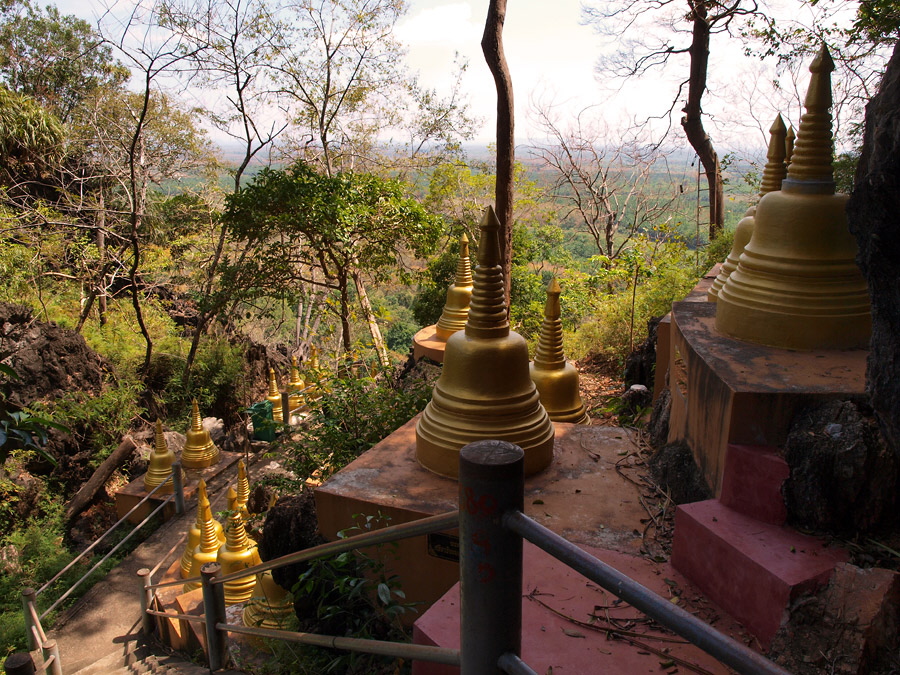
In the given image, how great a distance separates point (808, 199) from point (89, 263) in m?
15.5

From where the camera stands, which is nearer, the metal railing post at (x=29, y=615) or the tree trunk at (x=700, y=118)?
the metal railing post at (x=29, y=615)

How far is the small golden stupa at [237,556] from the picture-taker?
23.3 feet

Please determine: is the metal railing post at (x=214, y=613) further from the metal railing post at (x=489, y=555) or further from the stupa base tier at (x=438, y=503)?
the metal railing post at (x=489, y=555)

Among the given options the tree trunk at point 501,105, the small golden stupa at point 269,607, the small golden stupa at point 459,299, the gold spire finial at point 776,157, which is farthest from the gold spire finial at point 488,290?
the tree trunk at point 501,105

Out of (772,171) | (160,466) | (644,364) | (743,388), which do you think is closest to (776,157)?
(772,171)

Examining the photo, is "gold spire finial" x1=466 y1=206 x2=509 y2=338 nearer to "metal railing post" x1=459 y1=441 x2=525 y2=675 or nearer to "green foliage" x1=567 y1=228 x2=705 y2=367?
"metal railing post" x1=459 y1=441 x2=525 y2=675

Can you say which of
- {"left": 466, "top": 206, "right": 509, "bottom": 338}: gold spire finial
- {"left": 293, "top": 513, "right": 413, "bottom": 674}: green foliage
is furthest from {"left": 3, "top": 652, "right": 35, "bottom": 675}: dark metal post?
{"left": 466, "top": 206, "right": 509, "bottom": 338}: gold spire finial

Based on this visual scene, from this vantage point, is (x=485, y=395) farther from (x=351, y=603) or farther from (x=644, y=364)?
(x=644, y=364)

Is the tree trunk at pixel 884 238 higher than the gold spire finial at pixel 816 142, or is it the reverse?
the gold spire finial at pixel 816 142

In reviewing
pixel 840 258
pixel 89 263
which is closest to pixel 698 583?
pixel 840 258

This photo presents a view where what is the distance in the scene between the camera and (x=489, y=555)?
1.31m

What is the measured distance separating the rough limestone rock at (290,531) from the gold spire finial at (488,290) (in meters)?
1.52

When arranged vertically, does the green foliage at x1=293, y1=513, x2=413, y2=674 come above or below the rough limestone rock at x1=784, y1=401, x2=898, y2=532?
below

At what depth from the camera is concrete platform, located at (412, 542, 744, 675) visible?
2.13 meters
